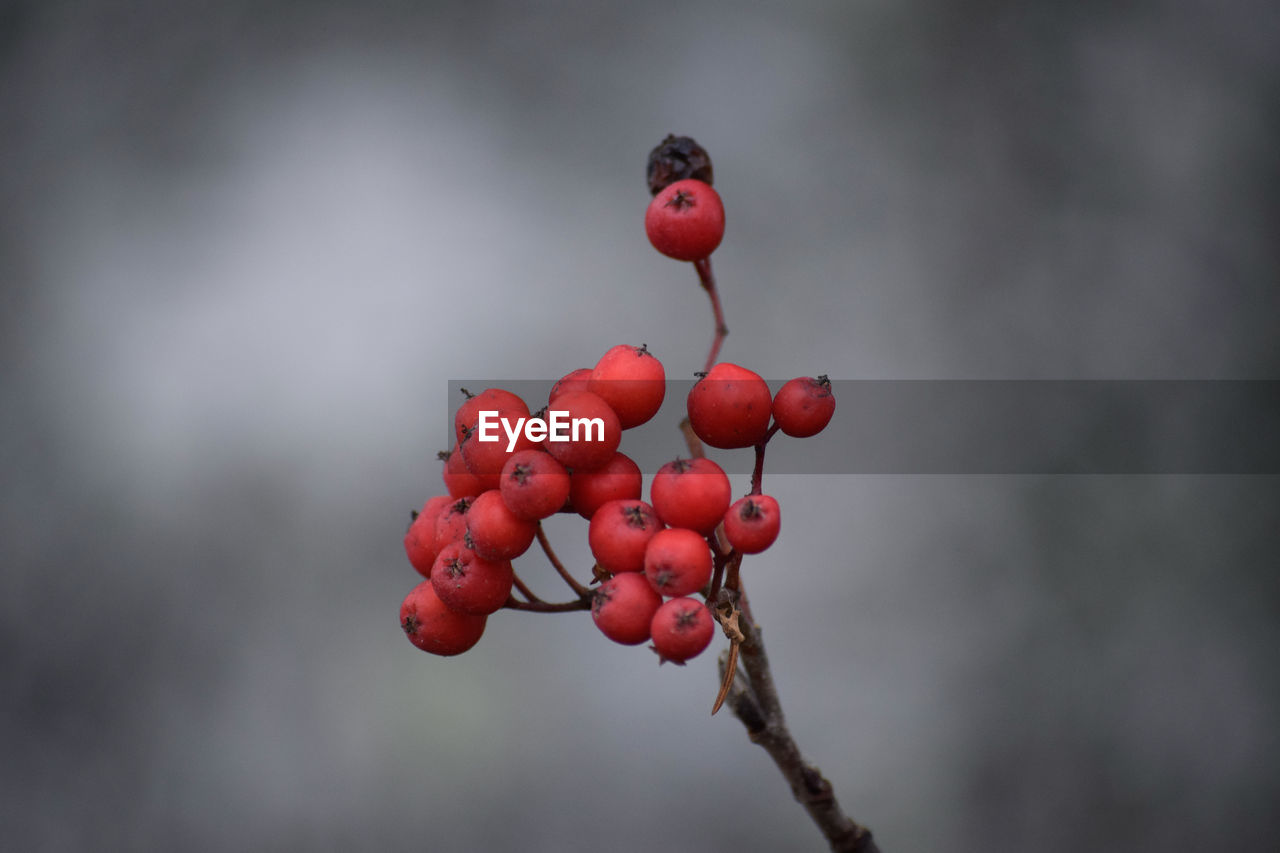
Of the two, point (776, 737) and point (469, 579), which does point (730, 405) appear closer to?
point (469, 579)

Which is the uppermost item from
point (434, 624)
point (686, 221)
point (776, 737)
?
point (686, 221)

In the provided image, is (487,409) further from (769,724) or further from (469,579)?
(769,724)

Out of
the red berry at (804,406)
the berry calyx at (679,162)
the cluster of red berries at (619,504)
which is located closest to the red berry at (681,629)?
the cluster of red berries at (619,504)

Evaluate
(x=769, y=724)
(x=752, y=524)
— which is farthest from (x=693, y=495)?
(x=769, y=724)

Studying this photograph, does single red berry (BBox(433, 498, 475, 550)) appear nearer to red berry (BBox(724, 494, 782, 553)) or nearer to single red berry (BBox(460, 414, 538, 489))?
single red berry (BBox(460, 414, 538, 489))

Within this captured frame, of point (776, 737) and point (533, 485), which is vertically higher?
point (533, 485)

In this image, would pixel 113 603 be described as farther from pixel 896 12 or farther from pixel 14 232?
pixel 896 12

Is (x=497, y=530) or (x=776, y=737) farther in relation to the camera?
(x=776, y=737)
